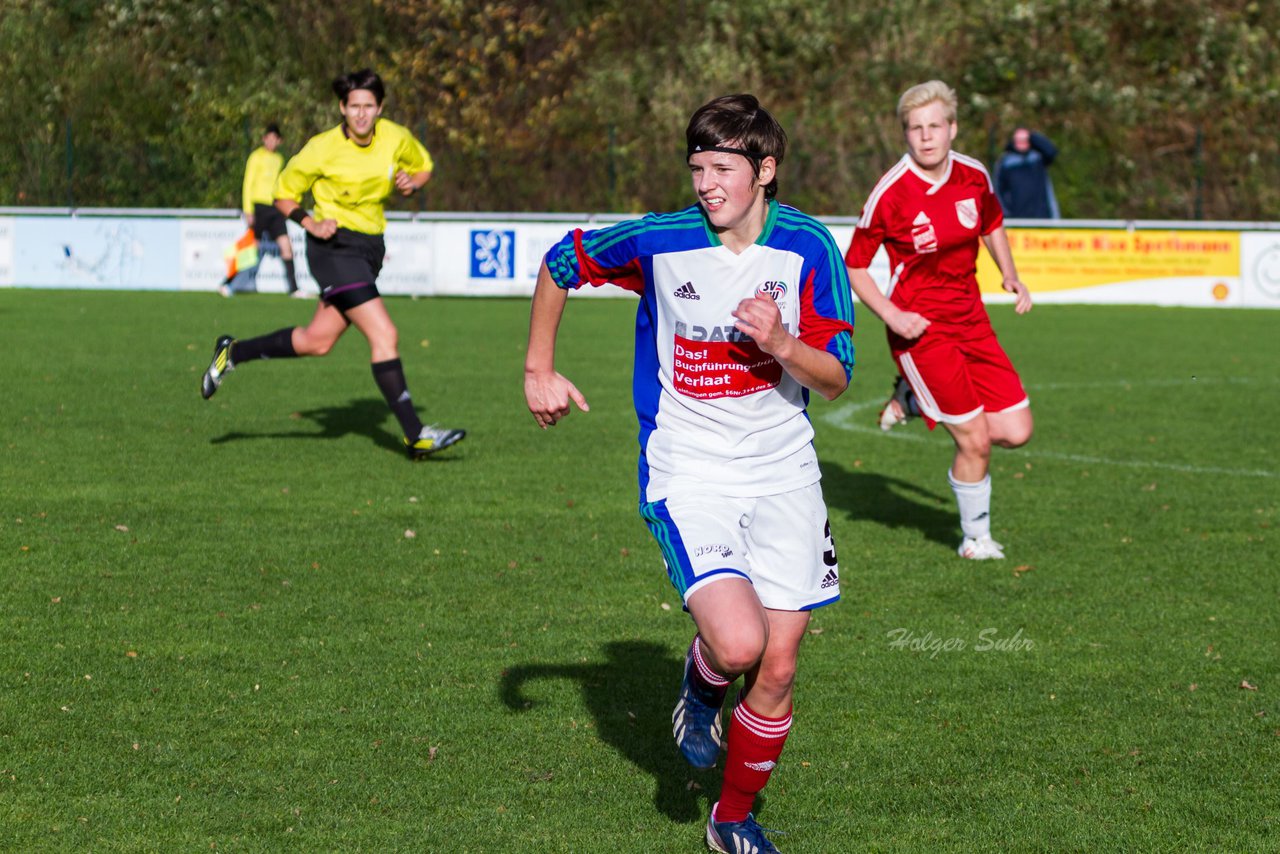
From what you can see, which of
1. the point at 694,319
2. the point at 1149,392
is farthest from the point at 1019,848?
the point at 1149,392

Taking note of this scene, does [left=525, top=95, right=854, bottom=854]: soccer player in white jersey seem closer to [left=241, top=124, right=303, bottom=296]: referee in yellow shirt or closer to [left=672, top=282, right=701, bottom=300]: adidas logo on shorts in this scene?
[left=672, top=282, right=701, bottom=300]: adidas logo on shorts

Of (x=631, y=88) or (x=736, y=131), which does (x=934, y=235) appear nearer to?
(x=736, y=131)

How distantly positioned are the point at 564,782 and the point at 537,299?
1326 mm

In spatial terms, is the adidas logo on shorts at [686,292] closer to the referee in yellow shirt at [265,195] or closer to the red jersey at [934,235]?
the red jersey at [934,235]

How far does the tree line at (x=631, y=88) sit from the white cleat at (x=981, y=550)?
2038 cm

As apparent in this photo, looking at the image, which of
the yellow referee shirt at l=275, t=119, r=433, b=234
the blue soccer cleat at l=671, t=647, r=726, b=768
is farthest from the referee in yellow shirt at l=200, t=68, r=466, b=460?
the blue soccer cleat at l=671, t=647, r=726, b=768

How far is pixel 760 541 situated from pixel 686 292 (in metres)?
0.66

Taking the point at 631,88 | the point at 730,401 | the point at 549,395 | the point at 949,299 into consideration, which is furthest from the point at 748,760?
the point at 631,88

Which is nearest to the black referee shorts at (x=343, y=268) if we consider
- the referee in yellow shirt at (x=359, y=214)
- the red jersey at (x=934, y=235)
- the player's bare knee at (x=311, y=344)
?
the referee in yellow shirt at (x=359, y=214)

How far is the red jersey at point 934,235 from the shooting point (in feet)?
24.9

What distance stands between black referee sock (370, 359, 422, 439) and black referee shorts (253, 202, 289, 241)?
14.2m

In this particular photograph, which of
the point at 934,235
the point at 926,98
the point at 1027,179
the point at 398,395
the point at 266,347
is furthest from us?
the point at 1027,179

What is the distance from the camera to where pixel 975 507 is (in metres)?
7.62

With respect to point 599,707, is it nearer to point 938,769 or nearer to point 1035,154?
point 938,769
